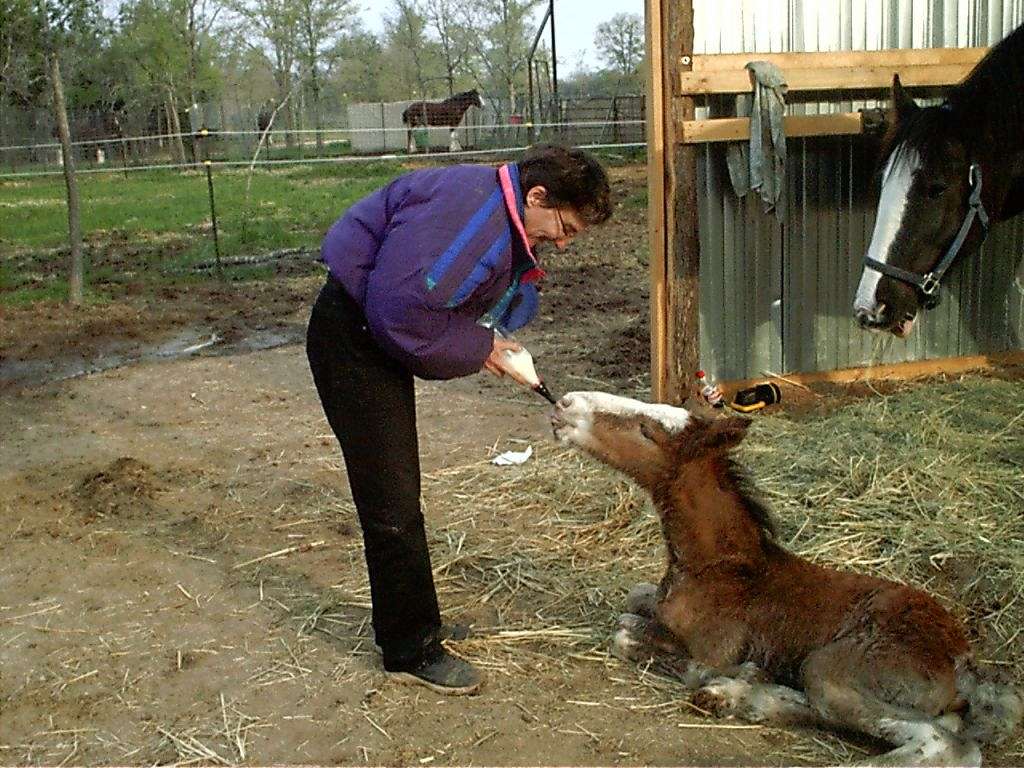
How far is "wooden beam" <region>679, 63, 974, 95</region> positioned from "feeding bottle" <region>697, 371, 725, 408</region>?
1.64 metres

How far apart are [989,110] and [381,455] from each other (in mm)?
3734

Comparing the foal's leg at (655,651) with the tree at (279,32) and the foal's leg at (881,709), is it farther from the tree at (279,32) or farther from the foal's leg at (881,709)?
the tree at (279,32)

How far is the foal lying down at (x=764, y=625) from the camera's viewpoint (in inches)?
114

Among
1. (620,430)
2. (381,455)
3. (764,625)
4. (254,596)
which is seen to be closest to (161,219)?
(254,596)

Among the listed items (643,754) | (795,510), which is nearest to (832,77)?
(795,510)

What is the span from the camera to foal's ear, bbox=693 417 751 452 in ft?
10.8

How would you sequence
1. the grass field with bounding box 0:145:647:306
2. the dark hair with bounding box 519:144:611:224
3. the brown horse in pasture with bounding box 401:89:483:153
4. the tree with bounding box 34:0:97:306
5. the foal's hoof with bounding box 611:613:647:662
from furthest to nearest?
the brown horse in pasture with bounding box 401:89:483:153
the grass field with bounding box 0:145:647:306
the tree with bounding box 34:0:97:306
the foal's hoof with bounding box 611:613:647:662
the dark hair with bounding box 519:144:611:224

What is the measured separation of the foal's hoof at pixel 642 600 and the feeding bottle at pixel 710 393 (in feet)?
8.03

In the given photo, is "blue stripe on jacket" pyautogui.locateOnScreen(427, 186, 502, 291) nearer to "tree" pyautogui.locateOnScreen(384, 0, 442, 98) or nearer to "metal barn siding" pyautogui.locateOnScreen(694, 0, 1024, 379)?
"metal barn siding" pyautogui.locateOnScreen(694, 0, 1024, 379)

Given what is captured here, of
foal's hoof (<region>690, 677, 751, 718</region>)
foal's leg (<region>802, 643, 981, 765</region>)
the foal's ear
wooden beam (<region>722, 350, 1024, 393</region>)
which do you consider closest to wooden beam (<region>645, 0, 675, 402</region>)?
wooden beam (<region>722, 350, 1024, 393</region>)

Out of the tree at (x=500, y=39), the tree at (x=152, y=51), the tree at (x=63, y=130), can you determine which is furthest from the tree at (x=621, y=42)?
the tree at (x=63, y=130)

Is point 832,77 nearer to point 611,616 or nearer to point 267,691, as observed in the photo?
point 611,616

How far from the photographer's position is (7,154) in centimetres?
2845

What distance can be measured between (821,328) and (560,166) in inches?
160
